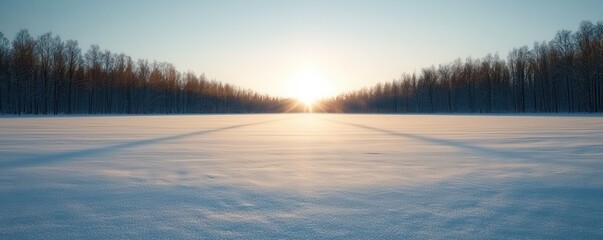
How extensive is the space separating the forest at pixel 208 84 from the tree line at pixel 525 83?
0.46 feet

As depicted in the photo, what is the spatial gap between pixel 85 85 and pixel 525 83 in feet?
260

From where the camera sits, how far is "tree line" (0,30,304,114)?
153ft

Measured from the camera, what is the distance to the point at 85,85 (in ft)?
193

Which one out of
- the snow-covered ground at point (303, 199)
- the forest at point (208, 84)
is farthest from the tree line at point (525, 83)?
the snow-covered ground at point (303, 199)

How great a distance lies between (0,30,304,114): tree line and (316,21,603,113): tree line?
56.3m

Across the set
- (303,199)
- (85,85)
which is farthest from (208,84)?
(303,199)

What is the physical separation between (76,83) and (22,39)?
9.49m

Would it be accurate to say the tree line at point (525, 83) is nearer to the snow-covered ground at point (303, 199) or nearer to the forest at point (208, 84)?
the forest at point (208, 84)

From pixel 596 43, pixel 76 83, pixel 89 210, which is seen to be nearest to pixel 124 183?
pixel 89 210

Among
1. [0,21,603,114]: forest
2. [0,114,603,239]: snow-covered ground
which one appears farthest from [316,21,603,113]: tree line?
[0,114,603,239]: snow-covered ground

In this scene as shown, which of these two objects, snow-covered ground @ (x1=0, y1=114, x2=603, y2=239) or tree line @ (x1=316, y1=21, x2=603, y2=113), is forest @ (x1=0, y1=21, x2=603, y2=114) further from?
snow-covered ground @ (x1=0, y1=114, x2=603, y2=239)

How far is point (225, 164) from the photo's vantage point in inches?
167

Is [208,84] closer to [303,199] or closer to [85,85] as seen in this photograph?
[85,85]

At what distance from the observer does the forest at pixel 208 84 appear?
45906mm
